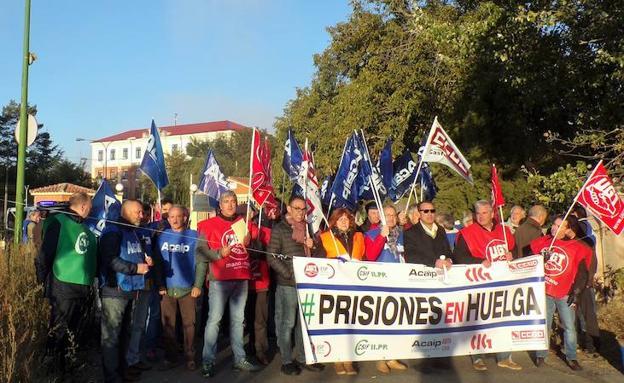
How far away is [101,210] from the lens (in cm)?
874

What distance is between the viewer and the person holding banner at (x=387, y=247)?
7035 mm

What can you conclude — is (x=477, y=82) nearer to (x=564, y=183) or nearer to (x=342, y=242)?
(x=564, y=183)

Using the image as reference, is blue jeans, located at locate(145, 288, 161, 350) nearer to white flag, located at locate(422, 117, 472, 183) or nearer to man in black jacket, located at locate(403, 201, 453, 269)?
man in black jacket, located at locate(403, 201, 453, 269)

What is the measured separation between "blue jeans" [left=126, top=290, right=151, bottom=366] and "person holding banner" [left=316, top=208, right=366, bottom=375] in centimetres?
202

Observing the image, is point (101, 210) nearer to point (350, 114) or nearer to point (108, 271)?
point (108, 271)

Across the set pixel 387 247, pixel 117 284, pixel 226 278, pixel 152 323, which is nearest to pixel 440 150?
pixel 387 247

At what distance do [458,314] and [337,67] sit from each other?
18.5 meters

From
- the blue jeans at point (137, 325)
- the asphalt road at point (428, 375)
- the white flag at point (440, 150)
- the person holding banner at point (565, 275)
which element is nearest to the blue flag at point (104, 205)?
the blue jeans at point (137, 325)

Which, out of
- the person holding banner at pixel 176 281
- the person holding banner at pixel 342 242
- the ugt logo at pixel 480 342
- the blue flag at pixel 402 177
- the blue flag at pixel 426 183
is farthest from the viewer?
the blue flag at pixel 426 183

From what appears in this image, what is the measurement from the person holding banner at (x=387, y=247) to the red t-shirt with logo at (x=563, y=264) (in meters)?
1.71

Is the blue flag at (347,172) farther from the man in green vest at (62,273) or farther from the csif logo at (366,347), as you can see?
the man in green vest at (62,273)

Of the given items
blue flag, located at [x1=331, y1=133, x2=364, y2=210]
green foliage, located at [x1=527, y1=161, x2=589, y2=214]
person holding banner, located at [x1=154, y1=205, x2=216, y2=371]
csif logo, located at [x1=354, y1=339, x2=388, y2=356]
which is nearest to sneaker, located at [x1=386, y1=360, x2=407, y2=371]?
csif logo, located at [x1=354, y1=339, x2=388, y2=356]

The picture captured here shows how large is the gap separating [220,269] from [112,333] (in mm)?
1288

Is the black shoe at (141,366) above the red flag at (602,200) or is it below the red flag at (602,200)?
below
